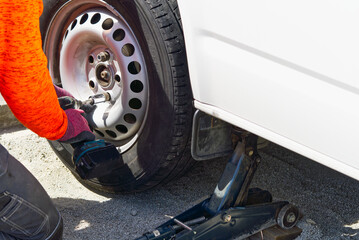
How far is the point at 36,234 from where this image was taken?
1.95 meters

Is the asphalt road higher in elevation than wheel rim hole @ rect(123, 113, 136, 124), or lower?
lower

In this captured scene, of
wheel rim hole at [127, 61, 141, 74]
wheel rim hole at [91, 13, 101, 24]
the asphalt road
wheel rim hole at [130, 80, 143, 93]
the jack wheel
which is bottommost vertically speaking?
the asphalt road

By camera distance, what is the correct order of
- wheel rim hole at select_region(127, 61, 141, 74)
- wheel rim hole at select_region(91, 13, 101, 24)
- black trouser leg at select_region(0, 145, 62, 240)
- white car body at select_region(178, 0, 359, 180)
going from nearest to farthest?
white car body at select_region(178, 0, 359, 180) < black trouser leg at select_region(0, 145, 62, 240) < wheel rim hole at select_region(127, 61, 141, 74) < wheel rim hole at select_region(91, 13, 101, 24)

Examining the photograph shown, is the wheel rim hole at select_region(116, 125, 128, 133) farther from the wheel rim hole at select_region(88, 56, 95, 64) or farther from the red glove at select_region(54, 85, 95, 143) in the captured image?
the wheel rim hole at select_region(88, 56, 95, 64)

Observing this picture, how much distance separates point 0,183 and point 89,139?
1.77 feet

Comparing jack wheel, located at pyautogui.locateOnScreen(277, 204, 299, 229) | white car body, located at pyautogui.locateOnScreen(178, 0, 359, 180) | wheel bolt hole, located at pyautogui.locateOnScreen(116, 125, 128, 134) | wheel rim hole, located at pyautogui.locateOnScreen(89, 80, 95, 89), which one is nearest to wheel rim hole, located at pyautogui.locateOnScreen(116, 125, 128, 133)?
wheel bolt hole, located at pyautogui.locateOnScreen(116, 125, 128, 134)

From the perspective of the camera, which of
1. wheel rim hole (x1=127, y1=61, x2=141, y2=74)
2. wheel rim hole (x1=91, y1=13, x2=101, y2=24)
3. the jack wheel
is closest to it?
the jack wheel

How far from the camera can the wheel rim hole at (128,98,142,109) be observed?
2.29 metres

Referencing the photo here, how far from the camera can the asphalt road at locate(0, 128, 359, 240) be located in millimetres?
2227

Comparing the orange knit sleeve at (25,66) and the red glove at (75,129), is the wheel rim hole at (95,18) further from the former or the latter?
the orange knit sleeve at (25,66)

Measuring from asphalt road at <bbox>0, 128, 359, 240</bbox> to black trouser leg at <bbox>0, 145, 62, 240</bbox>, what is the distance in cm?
27

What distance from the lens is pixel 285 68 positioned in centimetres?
152

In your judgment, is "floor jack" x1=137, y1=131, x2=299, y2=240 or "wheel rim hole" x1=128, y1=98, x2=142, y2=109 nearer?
"floor jack" x1=137, y1=131, x2=299, y2=240

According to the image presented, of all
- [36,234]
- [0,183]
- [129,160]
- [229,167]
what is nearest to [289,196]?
[229,167]
